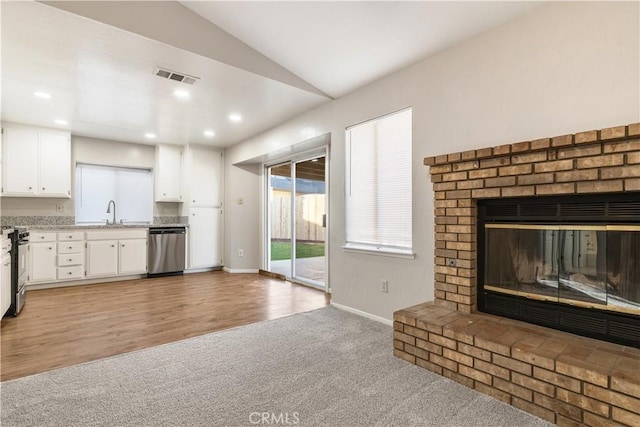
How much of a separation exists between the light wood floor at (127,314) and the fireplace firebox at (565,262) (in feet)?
7.02

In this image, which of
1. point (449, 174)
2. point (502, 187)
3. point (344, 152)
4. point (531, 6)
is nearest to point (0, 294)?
point (344, 152)

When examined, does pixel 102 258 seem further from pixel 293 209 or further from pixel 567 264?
pixel 567 264

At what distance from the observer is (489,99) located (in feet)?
8.01

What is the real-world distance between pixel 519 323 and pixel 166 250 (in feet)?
18.2

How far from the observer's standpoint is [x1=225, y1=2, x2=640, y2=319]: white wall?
1.90 meters

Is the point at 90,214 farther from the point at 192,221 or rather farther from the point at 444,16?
the point at 444,16

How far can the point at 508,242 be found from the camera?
2375 mm

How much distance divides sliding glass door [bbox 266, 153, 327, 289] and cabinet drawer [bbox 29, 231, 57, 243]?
336 cm

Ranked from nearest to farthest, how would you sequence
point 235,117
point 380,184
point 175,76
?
point 175,76 → point 380,184 → point 235,117

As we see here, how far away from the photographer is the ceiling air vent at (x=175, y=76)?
9.96 feet

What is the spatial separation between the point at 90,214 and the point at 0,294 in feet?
10.3

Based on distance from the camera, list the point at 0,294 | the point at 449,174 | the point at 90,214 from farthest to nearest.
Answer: the point at 90,214 < the point at 0,294 < the point at 449,174

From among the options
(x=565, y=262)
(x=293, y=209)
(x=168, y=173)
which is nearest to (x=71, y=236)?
(x=168, y=173)

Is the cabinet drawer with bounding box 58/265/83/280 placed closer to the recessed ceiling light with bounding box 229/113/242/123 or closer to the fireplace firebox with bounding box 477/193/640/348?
the recessed ceiling light with bounding box 229/113/242/123
